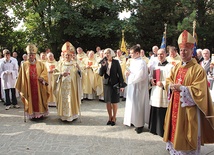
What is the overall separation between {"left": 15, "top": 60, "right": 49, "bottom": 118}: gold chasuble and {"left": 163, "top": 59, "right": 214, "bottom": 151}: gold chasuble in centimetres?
439


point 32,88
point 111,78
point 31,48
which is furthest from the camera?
point 32,88

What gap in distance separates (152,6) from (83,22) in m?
6.13

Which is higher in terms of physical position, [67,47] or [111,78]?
[67,47]

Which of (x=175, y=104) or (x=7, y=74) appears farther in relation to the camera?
(x=7, y=74)

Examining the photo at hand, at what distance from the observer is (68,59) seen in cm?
720

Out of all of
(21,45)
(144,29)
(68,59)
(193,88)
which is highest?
(144,29)

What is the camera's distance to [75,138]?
586cm

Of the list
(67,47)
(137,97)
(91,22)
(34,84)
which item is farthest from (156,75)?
(91,22)

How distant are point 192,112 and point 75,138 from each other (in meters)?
3.01

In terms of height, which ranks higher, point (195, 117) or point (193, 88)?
point (193, 88)

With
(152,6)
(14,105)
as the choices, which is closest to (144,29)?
(152,6)

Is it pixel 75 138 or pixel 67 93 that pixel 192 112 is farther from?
pixel 67 93

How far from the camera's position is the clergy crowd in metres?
4.13

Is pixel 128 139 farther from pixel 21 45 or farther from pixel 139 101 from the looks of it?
pixel 21 45
